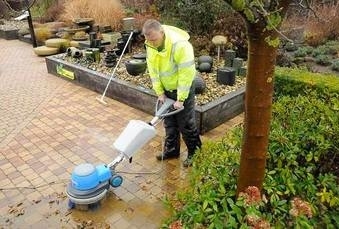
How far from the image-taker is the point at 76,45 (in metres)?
9.46

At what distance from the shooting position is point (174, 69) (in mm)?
3707

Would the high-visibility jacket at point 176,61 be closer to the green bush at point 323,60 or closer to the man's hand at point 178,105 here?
the man's hand at point 178,105

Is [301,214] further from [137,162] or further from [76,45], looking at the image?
[76,45]

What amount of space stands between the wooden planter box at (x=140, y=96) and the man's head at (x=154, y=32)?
5.12 feet

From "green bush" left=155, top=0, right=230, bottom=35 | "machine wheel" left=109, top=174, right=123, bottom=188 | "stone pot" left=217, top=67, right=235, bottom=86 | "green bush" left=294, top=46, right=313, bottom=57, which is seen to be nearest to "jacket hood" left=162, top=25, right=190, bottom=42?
"machine wheel" left=109, top=174, right=123, bottom=188

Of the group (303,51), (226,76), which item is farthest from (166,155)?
(303,51)

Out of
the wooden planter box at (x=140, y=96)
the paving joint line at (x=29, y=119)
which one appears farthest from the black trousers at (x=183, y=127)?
the paving joint line at (x=29, y=119)

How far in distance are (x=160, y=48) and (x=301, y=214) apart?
7.27 ft

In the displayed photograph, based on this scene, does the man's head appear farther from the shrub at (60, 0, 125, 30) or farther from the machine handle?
the shrub at (60, 0, 125, 30)

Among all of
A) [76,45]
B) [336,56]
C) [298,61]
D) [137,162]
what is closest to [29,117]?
[137,162]

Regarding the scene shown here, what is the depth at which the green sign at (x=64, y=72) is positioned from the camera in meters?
7.33

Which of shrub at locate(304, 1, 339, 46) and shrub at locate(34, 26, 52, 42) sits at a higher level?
shrub at locate(304, 1, 339, 46)

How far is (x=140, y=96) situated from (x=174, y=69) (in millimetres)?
2059

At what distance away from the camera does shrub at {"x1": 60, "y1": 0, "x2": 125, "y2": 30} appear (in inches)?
419
